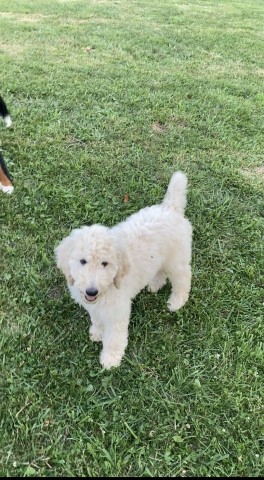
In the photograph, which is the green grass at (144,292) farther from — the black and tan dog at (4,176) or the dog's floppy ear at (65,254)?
the dog's floppy ear at (65,254)

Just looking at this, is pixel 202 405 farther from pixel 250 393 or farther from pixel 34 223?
pixel 34 223

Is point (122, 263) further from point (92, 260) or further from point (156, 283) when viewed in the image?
point (156, 283)

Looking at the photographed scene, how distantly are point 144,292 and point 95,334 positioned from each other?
589 mm


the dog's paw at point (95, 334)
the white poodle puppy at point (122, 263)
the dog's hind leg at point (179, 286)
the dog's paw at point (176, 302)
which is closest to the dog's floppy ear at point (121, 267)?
the white poodle puppy at point (122, 263)

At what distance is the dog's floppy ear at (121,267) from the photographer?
2.47 metres

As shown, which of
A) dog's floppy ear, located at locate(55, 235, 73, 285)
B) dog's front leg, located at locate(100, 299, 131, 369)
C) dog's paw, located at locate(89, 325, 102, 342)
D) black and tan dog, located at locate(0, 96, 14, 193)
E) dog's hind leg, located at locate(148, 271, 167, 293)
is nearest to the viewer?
dog's floppy ear, located at locate(55, 235, 73, 285)

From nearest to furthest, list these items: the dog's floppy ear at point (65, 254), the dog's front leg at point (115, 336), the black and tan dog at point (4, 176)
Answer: the dog's floppy ear at point (65, 254), the dog's front leg at point (115, 336), the black and tan dog at point (4, 176)

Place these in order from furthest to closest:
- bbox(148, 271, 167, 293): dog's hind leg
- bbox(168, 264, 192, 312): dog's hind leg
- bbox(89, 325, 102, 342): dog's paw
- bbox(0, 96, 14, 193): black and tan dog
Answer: bbox(0, 96, 14, 193): black and tan dog < bbox(148, 271, 167, 293): dog's hind leg < bbox(168, 264, 192, 312): dog's hind leg < bbox(89, 325, 102, 342): dog's paw

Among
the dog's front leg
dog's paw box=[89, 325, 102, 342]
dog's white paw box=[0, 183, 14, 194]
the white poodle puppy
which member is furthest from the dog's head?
dog's white paw box=[0, 183, 14, 194]

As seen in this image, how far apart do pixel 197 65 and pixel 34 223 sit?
474cm

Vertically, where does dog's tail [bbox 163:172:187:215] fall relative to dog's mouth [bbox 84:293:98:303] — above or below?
above

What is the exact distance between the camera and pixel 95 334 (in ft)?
9.52

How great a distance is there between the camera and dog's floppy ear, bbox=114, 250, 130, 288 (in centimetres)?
247

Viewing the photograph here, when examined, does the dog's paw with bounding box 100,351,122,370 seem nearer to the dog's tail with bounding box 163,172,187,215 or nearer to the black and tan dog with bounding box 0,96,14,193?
the dog's tail with bounding box 163,172,187,215
